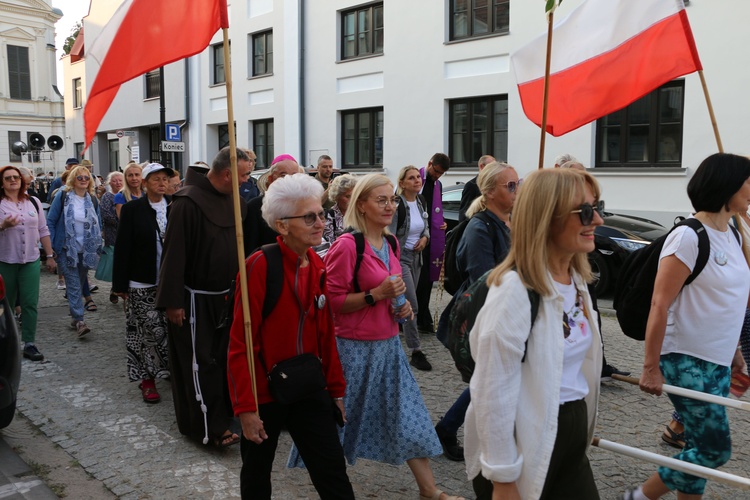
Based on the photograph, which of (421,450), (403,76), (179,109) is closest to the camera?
(421,450)

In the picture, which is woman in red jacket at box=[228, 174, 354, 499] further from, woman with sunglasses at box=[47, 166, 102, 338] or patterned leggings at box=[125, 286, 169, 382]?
woman with sunglasses at box=[47, 166, 102, 338]

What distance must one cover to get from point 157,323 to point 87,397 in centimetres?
85

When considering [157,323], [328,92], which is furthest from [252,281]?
[328,92]

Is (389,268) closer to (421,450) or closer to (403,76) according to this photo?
(421,450)

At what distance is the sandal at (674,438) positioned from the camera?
4523mm

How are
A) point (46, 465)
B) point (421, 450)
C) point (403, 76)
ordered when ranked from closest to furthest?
point (421, 450) → point (46, 465) → point (403, 76)

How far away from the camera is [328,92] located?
20766mm

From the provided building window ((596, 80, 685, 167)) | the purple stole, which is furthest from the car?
building window ((596, 80, 685, 167))

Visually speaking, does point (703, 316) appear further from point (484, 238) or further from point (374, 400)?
point (374, 400)

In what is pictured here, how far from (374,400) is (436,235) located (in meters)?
4.41

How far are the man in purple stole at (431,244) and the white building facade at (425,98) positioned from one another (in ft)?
23.3

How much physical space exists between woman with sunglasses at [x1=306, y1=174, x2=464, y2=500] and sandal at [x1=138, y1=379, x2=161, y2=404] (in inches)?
88.3

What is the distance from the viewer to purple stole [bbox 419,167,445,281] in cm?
795

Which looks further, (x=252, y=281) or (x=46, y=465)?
(x=46, y=465)
